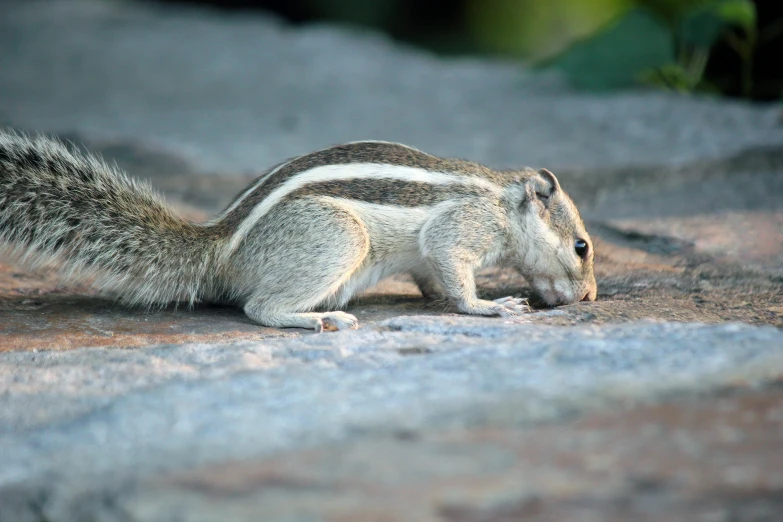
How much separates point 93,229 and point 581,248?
7.73ft

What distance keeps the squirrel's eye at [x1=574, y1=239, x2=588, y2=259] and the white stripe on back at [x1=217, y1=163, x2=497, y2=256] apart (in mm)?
534

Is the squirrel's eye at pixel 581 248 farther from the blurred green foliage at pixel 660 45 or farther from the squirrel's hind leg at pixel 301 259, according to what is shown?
the blurred green foliage at pixel 660 45

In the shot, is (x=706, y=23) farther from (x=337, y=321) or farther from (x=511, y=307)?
(x=337, y=321)

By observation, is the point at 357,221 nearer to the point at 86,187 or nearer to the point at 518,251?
the point at 518,251

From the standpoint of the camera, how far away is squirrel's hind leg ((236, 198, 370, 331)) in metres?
4.05

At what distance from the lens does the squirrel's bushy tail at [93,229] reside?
13.0 feet

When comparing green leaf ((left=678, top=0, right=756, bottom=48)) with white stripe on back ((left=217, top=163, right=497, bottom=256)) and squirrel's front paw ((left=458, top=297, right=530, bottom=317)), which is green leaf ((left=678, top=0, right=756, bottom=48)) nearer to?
white stripe on back ((left=217, top=163, right=497, bottom=256))

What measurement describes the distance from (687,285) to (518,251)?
35.2 inches

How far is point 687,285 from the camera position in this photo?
15.0 feet

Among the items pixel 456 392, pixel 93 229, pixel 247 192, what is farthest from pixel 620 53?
pixel 456 392

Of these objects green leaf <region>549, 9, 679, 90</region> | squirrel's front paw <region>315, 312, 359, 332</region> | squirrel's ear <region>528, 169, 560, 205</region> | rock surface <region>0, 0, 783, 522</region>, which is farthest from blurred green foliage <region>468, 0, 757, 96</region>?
squirrel's front paw <region>315, 312, 359, 332</region>

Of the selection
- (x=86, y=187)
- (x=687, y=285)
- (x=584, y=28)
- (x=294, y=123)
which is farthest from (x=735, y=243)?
(x=584, y=28)

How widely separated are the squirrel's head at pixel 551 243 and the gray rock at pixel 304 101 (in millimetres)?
2662

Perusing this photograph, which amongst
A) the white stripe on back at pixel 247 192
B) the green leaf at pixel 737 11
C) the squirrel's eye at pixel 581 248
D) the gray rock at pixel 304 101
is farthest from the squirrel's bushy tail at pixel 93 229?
the green leaf at pixel 737 11
